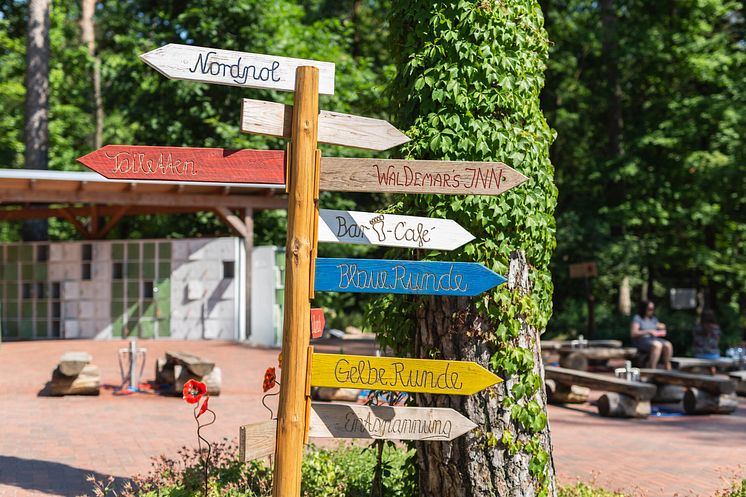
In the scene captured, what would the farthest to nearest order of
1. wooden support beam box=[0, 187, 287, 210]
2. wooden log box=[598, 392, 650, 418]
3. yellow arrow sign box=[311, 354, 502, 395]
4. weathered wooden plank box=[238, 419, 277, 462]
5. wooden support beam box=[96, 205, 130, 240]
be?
wooden support beam box=[96, 205, 130, 240] < wooden support beam box=[0, 187, 287, 210] < wooden log box=[598, 392, 650, 418] < yellow arrow sign box=[311, 354, 502, 395] < weathered wooden plank box=[238, 419, 277, 462]

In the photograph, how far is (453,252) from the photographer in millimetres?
5090

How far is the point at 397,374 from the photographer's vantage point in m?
4.27

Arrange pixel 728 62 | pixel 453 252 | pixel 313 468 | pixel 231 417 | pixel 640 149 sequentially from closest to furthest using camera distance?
pixel 453 252 < pixel 313 468 < pixel 231 417 < pixel 728 62 < pixel 640 149

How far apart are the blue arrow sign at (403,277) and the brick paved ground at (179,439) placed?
3.24m

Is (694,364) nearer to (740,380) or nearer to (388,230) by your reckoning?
(740,380)

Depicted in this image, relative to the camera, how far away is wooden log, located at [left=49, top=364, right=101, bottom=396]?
11039 mm

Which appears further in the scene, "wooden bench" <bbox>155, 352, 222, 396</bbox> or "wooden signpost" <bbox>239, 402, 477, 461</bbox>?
"wooden bench" <bbox>155, 352, 222, 396</bbox>

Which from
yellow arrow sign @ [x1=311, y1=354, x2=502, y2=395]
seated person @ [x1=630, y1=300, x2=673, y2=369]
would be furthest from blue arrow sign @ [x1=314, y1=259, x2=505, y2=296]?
seated person @ [x1=630, y1=300, x2=673, y2=369]

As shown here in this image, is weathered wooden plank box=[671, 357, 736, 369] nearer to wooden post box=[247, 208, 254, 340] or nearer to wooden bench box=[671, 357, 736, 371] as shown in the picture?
wooden bench box=[671, 357, 736, 371]

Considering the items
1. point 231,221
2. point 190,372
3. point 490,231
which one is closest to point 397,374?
point 490,231

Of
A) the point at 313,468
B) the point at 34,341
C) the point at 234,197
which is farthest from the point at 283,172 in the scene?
the point at 34,341

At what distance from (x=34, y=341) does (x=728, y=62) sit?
61.6ft

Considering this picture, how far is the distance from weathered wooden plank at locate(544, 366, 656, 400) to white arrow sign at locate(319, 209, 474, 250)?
7858mm

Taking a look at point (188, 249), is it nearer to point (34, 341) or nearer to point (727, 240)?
point (34, 341)
